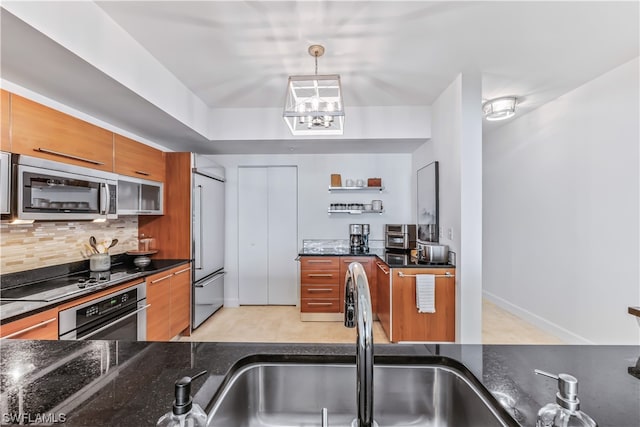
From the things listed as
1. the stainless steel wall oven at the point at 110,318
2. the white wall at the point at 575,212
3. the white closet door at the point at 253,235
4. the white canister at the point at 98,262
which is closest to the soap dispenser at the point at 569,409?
the stainless steel wall oven at the point at 110,318

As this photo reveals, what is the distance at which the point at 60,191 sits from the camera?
6.77ft

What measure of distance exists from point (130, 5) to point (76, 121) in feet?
3.09

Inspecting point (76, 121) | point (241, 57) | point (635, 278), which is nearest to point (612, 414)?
point (635, 278)

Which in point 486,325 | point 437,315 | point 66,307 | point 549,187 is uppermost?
point 549,187

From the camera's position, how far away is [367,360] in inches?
24.3

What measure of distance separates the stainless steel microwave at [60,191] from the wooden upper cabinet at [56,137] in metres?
0.06

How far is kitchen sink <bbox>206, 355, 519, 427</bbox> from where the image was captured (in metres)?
0.92

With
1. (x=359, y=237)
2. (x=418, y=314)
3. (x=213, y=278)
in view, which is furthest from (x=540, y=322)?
(x=213, y=278)

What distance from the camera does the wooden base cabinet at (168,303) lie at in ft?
8.85

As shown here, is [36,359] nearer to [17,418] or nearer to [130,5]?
[17,418]

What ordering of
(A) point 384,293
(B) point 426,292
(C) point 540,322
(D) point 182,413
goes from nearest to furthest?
1. (D) point 182,413
2. (B) point 426,292
3. (A) point 384,293
4. (C) point 540,322

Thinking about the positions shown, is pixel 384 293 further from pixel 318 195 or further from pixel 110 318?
pixel 110 318

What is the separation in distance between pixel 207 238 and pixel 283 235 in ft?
3.99

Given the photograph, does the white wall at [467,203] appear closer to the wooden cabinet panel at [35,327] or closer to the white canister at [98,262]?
the wooden cabinet panel at [35,327]
